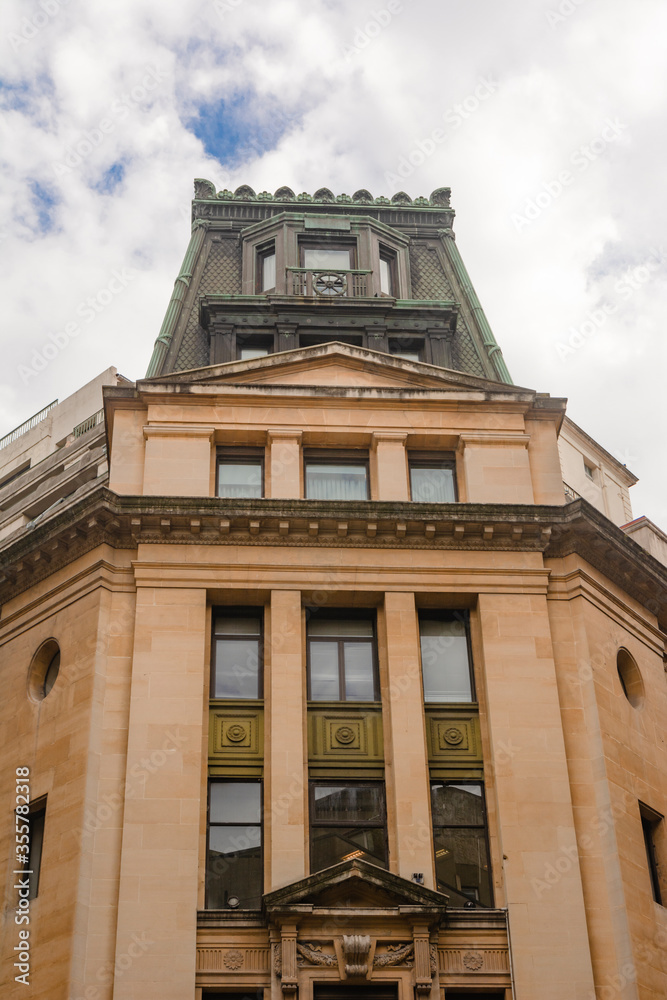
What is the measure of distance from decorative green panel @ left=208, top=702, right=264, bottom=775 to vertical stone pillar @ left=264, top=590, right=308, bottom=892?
30 cm

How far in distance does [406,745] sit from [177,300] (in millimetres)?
16966

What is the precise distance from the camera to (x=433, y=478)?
36250 millimetres

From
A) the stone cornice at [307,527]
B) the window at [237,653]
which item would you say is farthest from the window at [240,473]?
the window at [237,653]

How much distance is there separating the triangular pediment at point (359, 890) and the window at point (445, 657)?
5.31 metres

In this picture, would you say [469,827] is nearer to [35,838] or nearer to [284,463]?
[35,838]

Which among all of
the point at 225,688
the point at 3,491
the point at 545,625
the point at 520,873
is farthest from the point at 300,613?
the point at 3,491

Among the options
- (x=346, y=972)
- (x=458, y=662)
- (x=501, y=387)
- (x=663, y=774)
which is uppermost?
(x=501, y=387)

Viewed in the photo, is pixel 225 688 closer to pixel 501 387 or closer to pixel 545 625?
pixel 545 625

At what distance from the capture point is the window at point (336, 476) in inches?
1399

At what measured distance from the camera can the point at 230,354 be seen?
39.1 meters

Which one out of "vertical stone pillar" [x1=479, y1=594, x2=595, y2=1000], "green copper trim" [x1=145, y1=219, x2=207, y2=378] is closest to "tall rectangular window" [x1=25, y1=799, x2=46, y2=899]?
"vertical stone pillar" [x1=479, y1=594, x2=595, y2=1000]

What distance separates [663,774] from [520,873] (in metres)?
5.97

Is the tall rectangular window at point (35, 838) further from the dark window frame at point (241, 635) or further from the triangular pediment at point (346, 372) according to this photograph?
the triangular pediment at point (346, 372)

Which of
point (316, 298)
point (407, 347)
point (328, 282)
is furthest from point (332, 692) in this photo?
point (328, 282)
